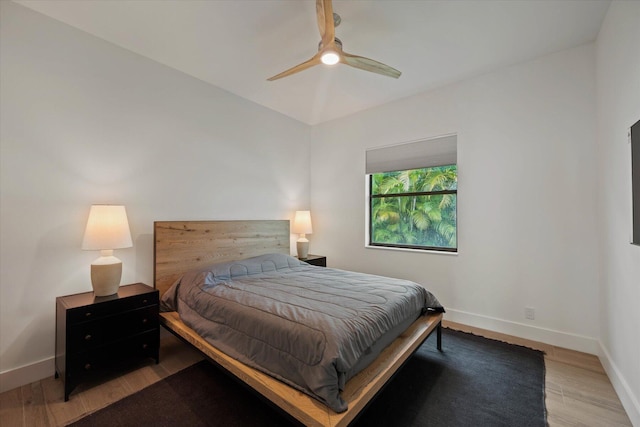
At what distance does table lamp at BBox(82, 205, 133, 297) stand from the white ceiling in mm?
1563

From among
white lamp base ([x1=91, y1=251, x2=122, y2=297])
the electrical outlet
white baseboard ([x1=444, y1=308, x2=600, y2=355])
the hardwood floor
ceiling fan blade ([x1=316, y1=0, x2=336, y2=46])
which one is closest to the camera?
the hardwood floor

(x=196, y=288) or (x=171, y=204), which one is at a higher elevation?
(x=171, y=204)

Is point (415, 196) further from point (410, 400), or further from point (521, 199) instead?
point (410, 400)

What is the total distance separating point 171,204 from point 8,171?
1.17 metres

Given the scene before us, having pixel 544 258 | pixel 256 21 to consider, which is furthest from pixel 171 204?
pixel 544 258

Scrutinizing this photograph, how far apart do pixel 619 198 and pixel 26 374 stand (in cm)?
451

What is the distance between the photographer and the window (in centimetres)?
336

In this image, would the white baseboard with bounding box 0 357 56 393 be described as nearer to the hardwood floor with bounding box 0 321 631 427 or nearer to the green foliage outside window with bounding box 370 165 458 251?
the hardwood floor with bounding box 0 321 631 427

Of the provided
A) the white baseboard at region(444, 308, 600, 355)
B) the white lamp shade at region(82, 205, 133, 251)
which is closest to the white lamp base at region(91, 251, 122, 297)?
the white lamp shade at region(82, 205, 133, 251)

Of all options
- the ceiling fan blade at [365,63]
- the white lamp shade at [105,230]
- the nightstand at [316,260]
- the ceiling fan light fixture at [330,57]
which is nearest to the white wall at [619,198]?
the ceiling fan blade at [365,63]

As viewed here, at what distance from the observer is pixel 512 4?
212 centimetres

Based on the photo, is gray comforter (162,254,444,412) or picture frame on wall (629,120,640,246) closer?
gray comforter (162,254,444,412)

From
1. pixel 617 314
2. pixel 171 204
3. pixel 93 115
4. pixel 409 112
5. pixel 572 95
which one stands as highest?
pixel 409 112

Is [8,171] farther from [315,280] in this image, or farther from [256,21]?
[315,280]
